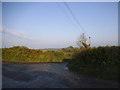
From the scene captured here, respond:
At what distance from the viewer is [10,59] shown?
21.3m

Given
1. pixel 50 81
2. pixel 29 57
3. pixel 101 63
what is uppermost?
pixel 101 63

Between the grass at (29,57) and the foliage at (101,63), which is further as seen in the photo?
the grass at (29,57)

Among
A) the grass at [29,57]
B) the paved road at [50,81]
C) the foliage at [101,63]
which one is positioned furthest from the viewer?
the grass at [29,57]

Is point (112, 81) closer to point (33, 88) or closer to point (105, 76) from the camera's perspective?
point (105, 76)

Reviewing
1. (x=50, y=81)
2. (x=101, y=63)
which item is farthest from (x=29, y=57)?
(x=101, y=63)

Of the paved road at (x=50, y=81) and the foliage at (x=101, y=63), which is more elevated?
the foliage at (x=101, y=63)

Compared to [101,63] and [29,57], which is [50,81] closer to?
[101,63]

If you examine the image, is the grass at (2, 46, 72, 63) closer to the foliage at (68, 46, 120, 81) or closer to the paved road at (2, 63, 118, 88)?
the foliage at (68, 46, 120, 81)

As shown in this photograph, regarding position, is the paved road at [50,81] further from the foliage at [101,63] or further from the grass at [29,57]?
the grass at [29,57]

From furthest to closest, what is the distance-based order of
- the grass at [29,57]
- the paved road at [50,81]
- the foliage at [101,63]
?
the grass at [29,57] < the foliage at [101,63] < the paved road at [50,81]


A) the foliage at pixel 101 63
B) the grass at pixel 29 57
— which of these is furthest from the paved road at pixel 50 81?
the grass at pixel 29 57

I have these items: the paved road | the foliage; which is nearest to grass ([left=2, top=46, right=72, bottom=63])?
the foliage

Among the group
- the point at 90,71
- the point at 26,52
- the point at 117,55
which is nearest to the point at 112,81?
the point at 90,71

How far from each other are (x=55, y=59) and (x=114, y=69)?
15.9 m
